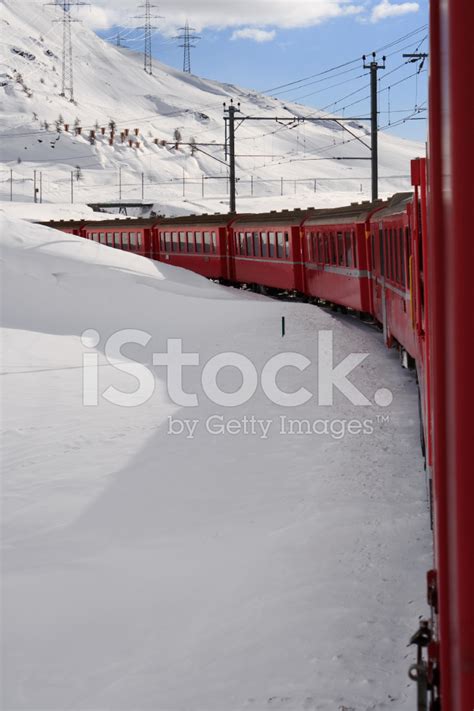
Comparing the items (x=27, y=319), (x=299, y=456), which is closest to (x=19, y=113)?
(x=27, y=319)

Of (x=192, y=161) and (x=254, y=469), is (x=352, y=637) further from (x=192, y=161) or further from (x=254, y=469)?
(x=192, y=161)

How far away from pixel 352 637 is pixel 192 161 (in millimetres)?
146915

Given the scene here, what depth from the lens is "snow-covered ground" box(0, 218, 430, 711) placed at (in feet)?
18.9

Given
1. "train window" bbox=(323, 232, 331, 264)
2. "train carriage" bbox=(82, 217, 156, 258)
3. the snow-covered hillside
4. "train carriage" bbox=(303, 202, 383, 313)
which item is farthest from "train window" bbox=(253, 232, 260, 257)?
the snow-covered hillside

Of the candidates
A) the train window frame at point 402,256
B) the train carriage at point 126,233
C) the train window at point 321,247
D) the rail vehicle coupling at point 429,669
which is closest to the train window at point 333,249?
the train window at point 321,247

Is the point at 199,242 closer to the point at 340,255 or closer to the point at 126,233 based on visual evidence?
the point at 126,233

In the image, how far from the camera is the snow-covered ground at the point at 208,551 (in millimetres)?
5758

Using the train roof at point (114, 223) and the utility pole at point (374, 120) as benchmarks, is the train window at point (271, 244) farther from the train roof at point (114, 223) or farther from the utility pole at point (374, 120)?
the train roof at point (114, 223)

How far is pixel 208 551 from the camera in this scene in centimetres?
798

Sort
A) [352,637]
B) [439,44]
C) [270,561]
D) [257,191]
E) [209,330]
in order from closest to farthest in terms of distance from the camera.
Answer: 1. [439,44]
2. [352,637]
3. [270,561]
4. [209,330]
5. [257,191]

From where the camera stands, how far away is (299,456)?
1082cm

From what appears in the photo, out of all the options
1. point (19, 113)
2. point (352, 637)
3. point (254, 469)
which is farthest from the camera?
point (19, 113)

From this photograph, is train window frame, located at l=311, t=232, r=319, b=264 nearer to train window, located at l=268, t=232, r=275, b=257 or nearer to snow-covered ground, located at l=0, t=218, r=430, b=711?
train window, located at l=268, t=232, r=275, b=257

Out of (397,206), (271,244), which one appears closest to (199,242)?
(271,244)
